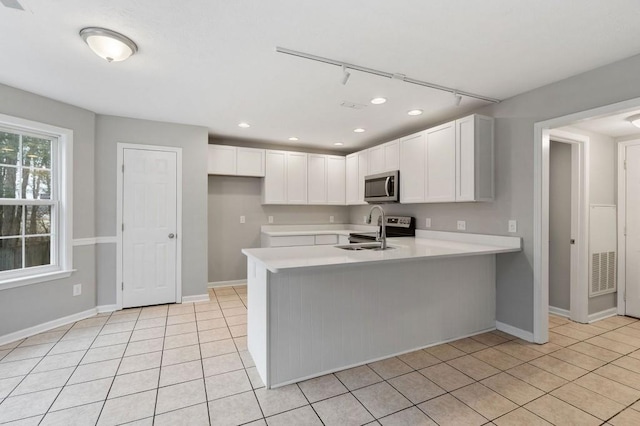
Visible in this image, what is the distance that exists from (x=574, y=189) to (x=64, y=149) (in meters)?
5.70

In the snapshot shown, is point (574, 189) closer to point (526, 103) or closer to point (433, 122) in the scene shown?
point (526, 103)

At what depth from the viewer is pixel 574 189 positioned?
3.55 m

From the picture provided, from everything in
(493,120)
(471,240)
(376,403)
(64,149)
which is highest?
(493,120)

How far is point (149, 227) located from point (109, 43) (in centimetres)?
248

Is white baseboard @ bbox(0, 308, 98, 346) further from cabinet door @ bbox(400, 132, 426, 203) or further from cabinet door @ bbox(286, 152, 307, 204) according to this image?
cabinet door @ bbox(400, 132, 426, 203)

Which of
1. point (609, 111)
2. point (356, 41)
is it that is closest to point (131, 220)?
point (356, 41)

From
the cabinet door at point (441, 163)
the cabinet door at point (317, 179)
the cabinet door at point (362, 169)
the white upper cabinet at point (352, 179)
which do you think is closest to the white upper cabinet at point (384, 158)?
the cabinet door at point (362, 169)

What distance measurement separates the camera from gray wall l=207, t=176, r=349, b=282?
16.4ft

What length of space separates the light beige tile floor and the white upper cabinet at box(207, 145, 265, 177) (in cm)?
241

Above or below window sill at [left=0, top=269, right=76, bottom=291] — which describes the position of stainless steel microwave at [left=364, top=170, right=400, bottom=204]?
above

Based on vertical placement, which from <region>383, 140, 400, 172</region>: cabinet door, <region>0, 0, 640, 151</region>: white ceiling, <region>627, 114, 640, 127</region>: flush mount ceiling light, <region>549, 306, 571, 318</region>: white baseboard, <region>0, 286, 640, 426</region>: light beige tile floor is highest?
<region>0, 0, 640, 151</region>: white ceiling

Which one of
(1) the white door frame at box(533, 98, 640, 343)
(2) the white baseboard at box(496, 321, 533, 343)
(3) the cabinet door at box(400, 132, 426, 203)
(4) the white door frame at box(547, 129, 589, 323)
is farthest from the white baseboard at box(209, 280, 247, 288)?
(4) the white door frame at box(547, 129, 589, 323)

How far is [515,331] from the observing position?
307 centimetres

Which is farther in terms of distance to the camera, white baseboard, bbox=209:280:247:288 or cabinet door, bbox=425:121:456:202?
white baseboard, bbox=209:280:247:288
